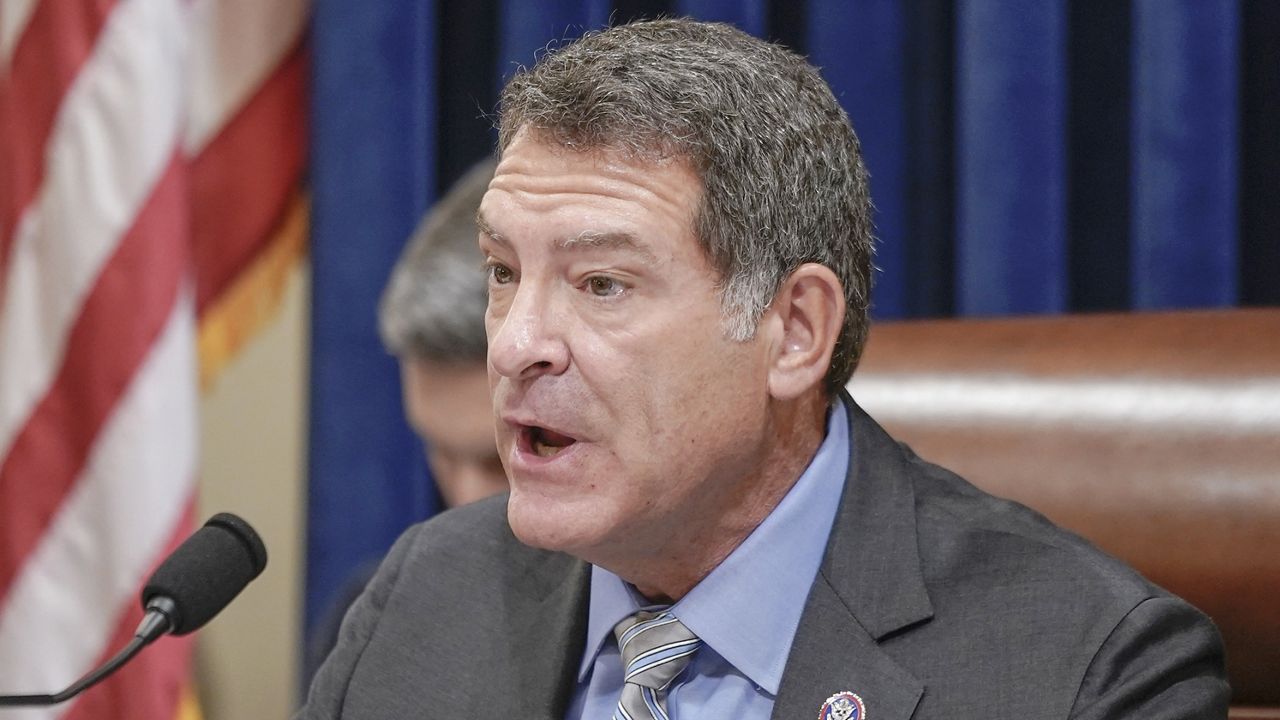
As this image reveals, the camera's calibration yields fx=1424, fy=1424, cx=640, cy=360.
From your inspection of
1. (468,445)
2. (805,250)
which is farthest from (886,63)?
(805,250)

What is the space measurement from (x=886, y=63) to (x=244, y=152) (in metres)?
1.41

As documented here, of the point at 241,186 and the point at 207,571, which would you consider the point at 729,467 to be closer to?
the point at 207,571

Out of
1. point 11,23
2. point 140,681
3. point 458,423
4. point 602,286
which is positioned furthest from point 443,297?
point 11,23

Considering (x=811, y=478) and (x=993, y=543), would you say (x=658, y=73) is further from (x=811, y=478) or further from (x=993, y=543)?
(x=993, y=543)

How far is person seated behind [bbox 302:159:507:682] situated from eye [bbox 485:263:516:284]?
83 centimetres

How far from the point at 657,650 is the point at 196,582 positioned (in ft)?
1.54

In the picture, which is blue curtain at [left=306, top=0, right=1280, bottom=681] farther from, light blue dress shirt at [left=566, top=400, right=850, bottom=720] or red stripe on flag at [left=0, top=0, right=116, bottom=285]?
light blue dress shirt at [left=566, top=400, right=850, bottom=720]

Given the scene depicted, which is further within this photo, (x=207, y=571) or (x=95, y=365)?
(x=95, y=365)

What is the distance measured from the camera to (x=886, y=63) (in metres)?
2.65

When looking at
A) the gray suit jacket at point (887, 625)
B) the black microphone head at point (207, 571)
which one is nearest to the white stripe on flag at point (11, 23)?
the gray suit jacket at point (887, 625)

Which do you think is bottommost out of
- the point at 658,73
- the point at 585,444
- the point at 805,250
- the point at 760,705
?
the point at 760,705

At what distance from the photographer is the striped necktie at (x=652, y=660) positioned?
145 centimetres

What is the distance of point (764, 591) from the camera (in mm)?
1494

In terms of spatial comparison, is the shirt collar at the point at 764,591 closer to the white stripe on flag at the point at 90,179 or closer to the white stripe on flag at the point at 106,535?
the white stripe on flag at the point at 106,535
